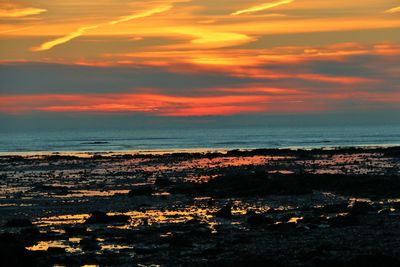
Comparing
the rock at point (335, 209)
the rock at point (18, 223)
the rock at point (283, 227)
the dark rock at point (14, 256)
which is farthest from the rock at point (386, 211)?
the dark rock at point (14, 256)

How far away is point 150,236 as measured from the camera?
29.1 meters

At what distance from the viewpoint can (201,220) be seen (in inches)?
1344

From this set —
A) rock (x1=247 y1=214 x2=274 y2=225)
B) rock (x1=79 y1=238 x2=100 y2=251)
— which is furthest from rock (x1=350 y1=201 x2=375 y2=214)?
rock (x1=79 y1=238 x2=100 y2=251)

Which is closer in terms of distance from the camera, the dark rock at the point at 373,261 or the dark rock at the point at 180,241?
the dark rock at the point at 373,261

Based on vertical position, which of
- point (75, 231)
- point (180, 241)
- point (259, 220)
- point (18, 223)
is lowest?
point (259, 220)

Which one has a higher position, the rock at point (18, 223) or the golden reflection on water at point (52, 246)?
the golden reflection on water at point (52, 246)

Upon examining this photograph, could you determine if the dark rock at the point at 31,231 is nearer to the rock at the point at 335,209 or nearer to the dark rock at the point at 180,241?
the dark rock at the point at 180,241

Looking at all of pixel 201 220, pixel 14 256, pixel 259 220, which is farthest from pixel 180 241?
pixel 201 220

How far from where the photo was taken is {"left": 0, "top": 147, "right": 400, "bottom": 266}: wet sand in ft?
78.6

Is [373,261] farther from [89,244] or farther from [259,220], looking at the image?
[259,220]

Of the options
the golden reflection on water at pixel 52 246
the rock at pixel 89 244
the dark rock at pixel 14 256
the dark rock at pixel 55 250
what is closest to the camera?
the dark rock at pixel 14 256

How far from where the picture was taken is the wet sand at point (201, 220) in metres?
24.0

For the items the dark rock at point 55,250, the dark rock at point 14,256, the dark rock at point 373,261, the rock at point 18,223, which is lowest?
the rock at point 18,223

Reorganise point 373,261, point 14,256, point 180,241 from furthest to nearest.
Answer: point 180,241, point 14,256, point 373,261
